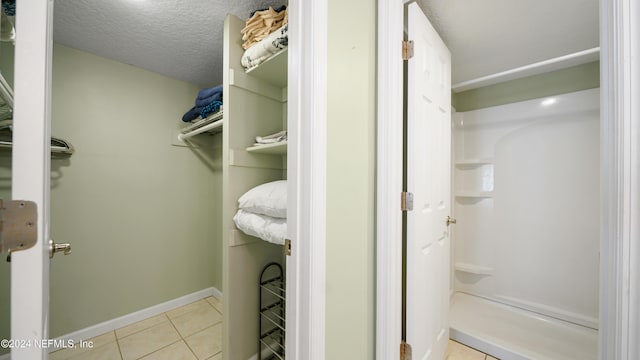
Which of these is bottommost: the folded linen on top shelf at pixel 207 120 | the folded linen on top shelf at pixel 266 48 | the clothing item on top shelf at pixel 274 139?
the clothing item on top shelf at pixel 274 139

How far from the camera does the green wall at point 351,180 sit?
2.73 ft

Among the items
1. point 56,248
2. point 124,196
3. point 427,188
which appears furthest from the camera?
point 124,196

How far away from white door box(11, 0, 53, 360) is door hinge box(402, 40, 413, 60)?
117 centimetres

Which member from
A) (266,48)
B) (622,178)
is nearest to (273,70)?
(266,48)

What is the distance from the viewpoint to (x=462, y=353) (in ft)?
5.20

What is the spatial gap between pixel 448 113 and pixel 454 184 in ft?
3.78

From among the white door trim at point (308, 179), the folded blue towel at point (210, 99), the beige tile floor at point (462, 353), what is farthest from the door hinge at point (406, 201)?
the folded blue towel at point (210, 99)

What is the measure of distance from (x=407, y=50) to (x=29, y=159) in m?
1.29

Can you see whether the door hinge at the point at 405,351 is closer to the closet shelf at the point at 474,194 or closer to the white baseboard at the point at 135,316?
the closet shelf at the point at 474,194

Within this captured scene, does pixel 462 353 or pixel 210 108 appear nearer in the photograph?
pixel 462 353

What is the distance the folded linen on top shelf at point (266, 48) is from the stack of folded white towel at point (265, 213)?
722 mm

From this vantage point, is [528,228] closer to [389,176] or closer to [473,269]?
[473,269]

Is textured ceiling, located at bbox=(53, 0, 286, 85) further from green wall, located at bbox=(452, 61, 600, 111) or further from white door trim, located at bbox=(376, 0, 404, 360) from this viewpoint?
green wall, located at bbox=(452, 61, 600, 111)

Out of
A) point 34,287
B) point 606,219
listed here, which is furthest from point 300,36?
point 606,219
